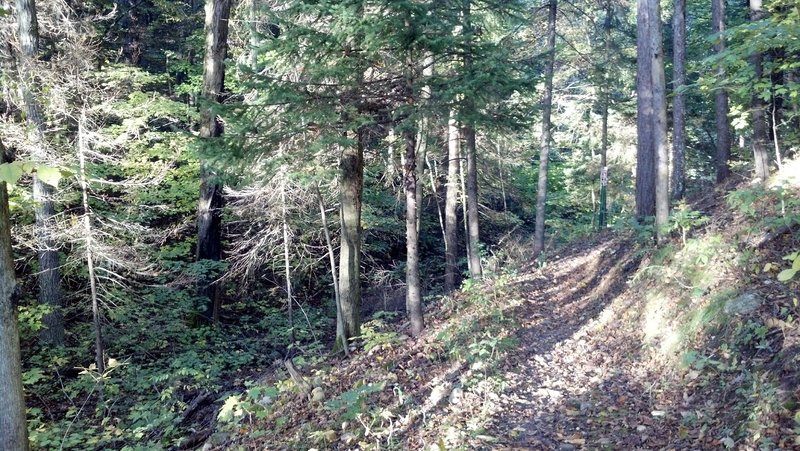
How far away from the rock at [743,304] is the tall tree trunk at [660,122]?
3.40 m

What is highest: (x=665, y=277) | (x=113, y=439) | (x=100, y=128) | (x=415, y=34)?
(x=415, y=34)

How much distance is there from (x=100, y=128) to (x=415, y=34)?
21.3 feet

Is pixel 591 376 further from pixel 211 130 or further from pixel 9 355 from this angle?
pixel 211 130

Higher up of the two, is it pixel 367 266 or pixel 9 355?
pixel 9 355

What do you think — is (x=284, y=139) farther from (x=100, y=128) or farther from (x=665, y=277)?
(x=665, y=277)

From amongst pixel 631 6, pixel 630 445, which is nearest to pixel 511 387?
pixel 630 445

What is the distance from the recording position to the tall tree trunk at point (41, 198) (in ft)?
31.7

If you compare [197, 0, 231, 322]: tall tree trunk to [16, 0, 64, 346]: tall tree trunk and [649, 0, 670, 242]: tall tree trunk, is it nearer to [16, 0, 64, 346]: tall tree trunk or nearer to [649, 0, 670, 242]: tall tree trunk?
[16, 0, 64, 346]: tall tree trunk

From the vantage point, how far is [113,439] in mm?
8336

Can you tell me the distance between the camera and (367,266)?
17375 mm

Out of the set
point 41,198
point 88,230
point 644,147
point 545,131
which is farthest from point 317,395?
point 545,131

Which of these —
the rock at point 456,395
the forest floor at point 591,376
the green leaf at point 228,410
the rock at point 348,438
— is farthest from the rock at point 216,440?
the rock at point 456,395

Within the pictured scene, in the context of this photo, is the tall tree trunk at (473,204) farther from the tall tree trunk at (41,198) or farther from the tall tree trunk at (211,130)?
the tall tree trunk at (41,198)

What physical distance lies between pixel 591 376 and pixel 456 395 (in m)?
2.04
